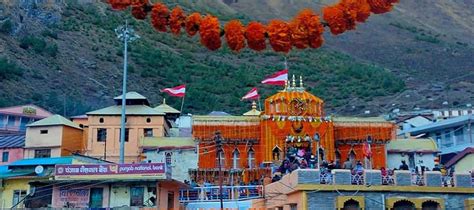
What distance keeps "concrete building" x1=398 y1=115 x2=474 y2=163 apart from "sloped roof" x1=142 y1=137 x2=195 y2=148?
44.4 ft

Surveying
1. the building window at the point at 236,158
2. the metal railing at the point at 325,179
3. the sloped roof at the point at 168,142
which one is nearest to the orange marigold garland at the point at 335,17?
the metal railing at the point at 325,179

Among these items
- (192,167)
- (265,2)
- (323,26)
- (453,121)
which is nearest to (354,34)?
(265,2)

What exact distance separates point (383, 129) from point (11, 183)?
16.2 meters

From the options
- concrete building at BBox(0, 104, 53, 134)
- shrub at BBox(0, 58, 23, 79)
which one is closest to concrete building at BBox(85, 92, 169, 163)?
concrete building at BBox(0, 104, 53, 134)

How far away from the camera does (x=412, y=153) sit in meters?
30.0

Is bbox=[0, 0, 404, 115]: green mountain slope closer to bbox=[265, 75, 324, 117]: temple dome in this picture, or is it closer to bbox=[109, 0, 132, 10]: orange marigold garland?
bbox=[265, 75, 324, 117]: temple dome

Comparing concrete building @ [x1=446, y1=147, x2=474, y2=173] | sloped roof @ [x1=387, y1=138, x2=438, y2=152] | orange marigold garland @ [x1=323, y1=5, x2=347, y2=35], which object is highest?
sloped roof @ [x1=387, y1=138, x2=438, y2=152]

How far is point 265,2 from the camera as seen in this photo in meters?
128

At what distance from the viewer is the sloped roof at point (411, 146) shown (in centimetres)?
2995

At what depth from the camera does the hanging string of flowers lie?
18.9 feet

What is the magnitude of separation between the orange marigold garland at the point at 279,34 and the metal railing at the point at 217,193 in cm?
1663

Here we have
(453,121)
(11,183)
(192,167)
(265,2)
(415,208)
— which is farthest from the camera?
(265,2)

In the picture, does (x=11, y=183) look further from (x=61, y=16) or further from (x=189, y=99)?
(x=61, y=16)

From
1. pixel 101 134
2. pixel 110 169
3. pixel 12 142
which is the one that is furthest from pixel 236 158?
pixel 12 142
